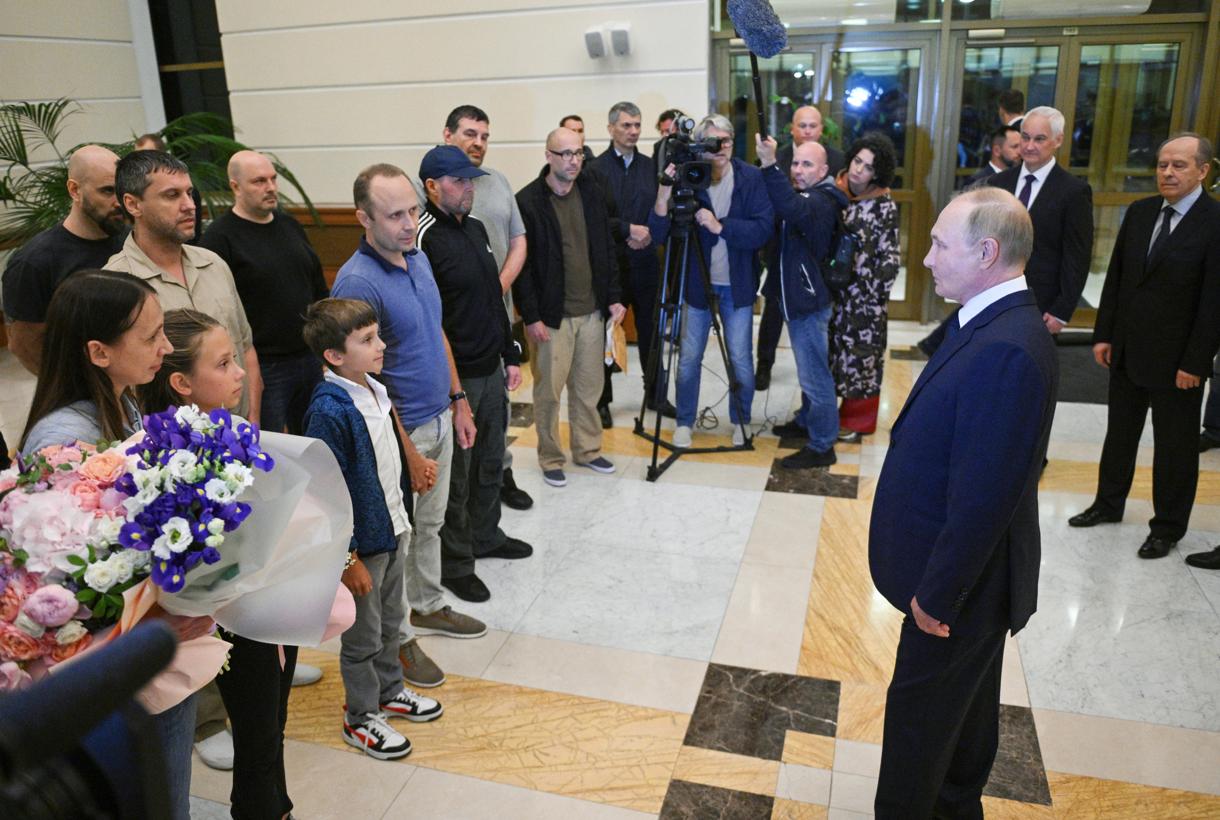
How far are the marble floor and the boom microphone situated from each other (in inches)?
76.8

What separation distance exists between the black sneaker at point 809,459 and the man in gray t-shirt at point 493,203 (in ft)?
5.28

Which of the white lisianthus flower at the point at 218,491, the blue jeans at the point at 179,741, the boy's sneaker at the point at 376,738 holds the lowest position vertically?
the boy's sneaker at the point at 376,738

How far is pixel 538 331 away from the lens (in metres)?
4.11

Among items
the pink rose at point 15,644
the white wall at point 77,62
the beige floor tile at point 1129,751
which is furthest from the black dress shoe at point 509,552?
the white wall at point 77,62

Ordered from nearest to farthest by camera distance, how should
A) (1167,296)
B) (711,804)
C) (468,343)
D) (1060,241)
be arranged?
(711,804) → (468,343) → (1167,296) → (1060,241)

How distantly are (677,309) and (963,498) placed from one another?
2818mm

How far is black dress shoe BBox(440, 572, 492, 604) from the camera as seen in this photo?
337 centimetres

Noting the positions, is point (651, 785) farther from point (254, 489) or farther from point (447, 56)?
point (447, 56)

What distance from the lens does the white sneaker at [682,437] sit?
15.5 feet

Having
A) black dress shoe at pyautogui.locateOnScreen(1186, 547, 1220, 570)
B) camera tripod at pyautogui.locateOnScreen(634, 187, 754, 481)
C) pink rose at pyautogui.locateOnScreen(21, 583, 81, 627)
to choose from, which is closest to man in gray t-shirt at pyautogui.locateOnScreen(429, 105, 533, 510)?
camera tripod at pyautogui.locateOnScreen(634, 187, 754, 481)

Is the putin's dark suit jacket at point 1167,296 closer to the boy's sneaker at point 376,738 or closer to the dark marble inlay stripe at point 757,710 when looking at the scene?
the dark marble inlay stripe at point 757,710

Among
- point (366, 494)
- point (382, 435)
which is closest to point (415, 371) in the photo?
point (382, 435)

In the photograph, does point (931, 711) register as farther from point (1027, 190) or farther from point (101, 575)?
point (1027, 190)

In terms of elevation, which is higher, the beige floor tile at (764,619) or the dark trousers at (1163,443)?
the dark trousers at (1163,443)
